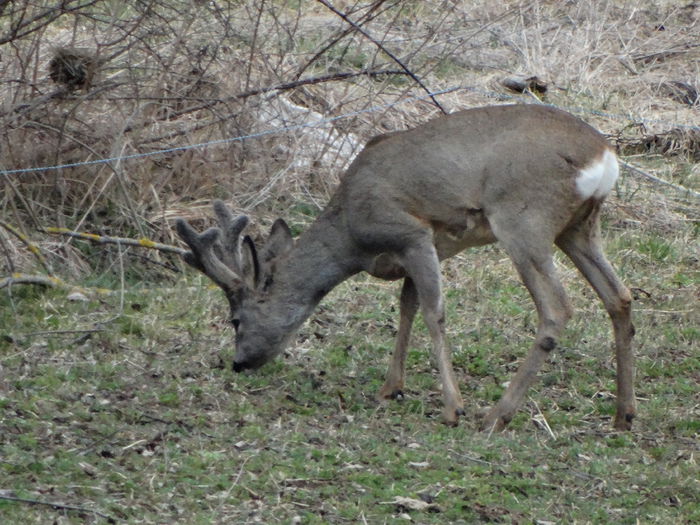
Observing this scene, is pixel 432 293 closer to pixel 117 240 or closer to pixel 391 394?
pixel 391 394

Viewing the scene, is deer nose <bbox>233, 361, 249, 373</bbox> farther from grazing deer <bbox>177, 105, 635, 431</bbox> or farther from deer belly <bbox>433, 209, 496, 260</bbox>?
deer belly <bbox>433, 209, 496, 260</bbox>

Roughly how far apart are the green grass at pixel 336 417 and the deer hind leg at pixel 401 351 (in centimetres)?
11

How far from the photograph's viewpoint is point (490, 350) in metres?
8.10

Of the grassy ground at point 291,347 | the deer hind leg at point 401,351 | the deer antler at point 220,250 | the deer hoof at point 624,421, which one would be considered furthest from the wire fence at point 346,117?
the deer hoof at point 624,421

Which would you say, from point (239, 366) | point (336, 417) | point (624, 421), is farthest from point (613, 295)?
point (239, 366)

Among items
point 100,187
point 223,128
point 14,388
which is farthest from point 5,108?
point 14,388

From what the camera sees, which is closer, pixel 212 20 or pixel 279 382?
pixel 279 382

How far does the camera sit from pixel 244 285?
24.2ft

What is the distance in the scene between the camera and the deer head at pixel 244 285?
7.34 meters

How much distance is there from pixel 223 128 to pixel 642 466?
194 inches

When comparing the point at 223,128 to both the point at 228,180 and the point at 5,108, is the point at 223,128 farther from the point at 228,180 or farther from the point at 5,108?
the point at 5,108

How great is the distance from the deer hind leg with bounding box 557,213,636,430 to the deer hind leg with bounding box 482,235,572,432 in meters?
0.45

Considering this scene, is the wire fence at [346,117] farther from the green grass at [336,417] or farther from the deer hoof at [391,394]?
the deer hoof at [391,394]

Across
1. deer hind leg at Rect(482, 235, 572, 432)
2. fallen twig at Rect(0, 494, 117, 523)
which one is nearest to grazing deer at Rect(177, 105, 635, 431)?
deer hind leg at Rect(482, 235, 572, 432)
